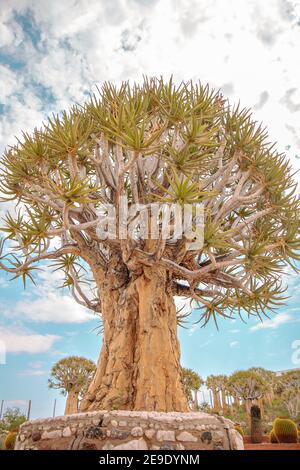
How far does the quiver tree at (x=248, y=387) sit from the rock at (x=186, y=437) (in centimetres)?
1723

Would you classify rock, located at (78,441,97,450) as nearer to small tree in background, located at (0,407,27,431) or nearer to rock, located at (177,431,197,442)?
rock, located at (177,431,197,442)

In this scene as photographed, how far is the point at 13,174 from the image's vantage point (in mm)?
6711

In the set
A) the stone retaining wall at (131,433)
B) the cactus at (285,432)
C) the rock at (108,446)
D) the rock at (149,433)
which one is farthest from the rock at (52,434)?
the cactus at (285,432)

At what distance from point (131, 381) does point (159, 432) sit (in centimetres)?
176

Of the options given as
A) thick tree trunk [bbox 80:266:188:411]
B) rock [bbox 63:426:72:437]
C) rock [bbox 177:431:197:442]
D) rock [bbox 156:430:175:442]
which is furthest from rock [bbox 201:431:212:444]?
rock [bbox 63:426:72:437]

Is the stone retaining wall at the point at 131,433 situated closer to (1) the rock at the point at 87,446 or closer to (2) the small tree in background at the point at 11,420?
(1) the rock at the point at 87,446

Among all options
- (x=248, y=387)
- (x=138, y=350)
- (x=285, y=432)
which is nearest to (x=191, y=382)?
(x=248, y=387)

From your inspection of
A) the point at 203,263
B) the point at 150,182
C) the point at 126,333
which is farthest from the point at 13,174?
the point at 203,263

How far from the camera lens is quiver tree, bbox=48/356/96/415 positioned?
57.7 feet

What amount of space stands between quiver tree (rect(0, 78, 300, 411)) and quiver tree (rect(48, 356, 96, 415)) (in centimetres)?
1119

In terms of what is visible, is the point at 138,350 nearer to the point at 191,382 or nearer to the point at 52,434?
the point at 52,434

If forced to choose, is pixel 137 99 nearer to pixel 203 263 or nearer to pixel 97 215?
pixel 97 215

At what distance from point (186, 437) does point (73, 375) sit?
1490 centimetres
